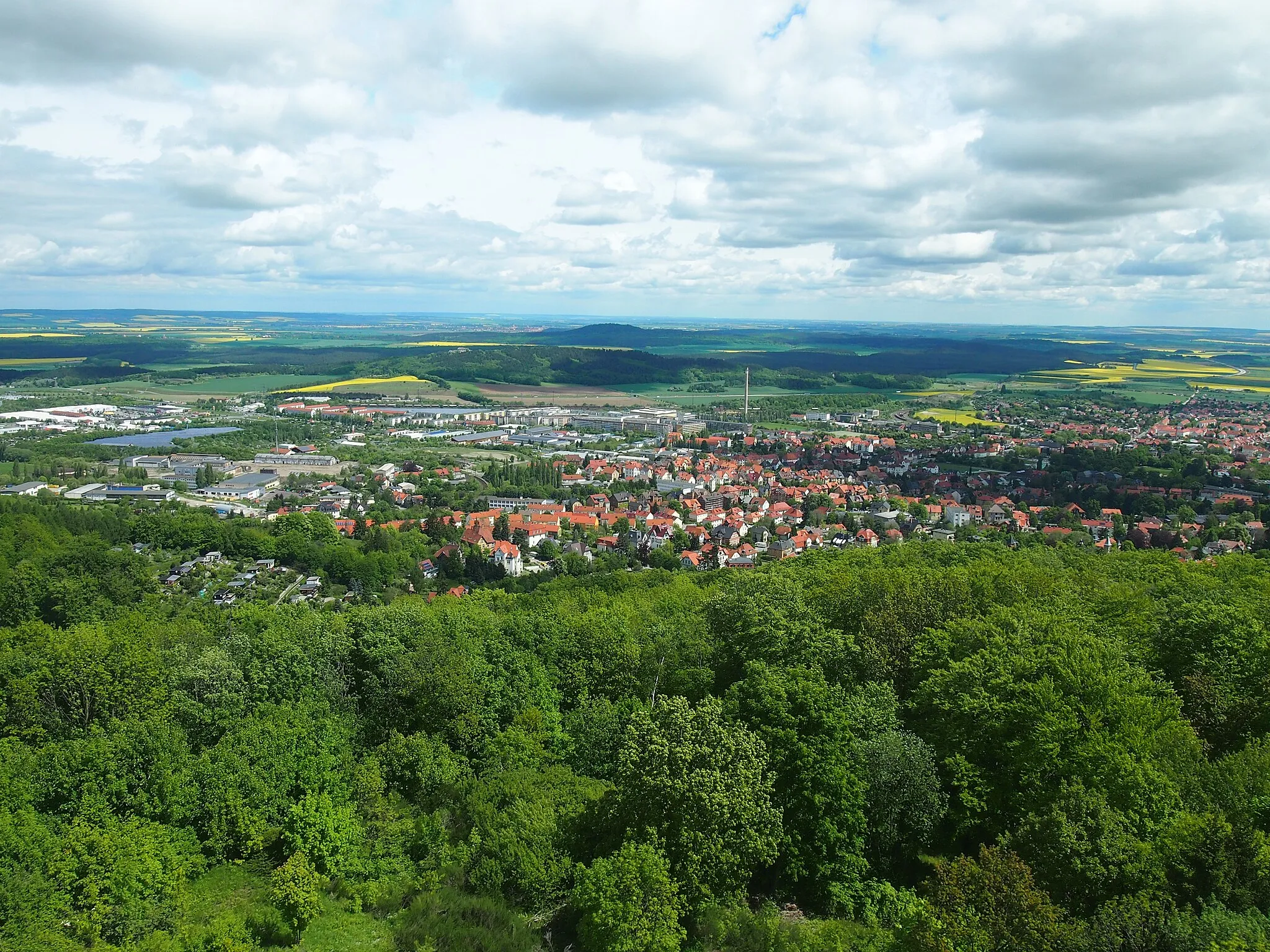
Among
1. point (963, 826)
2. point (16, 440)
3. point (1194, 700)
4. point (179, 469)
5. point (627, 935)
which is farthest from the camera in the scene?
point (16, 440)

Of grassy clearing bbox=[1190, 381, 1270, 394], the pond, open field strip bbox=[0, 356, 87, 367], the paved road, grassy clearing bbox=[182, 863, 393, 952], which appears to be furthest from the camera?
open field strip bbox=[0, 356, 87, 367]

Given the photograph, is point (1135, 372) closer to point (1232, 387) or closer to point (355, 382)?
point (1232, 387)

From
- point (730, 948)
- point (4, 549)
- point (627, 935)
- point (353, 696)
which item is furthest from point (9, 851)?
point (4, 549)

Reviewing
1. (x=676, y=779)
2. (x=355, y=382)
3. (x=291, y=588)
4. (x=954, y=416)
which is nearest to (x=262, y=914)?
(x=676, y=779)

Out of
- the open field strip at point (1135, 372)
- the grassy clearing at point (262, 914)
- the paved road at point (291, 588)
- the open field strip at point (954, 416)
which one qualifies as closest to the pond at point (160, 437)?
the paved road at point (291, 588)

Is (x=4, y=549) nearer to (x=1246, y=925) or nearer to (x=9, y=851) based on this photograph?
(x=9, y=851)

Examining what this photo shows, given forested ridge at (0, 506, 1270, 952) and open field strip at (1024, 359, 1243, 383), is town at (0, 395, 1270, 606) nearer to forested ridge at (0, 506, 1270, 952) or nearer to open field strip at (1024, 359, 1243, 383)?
forested ridge at (0, 506, 1270, 952)

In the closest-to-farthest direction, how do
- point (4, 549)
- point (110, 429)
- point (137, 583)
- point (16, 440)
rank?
point (137, 583) < point (4, 549) < point (16, 440) < point (110, 429)

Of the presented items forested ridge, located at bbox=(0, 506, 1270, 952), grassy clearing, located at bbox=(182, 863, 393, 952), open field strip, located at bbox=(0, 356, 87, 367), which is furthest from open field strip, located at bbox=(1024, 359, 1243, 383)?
open field strip, located at bbox=(0, 356, 87, 367)
